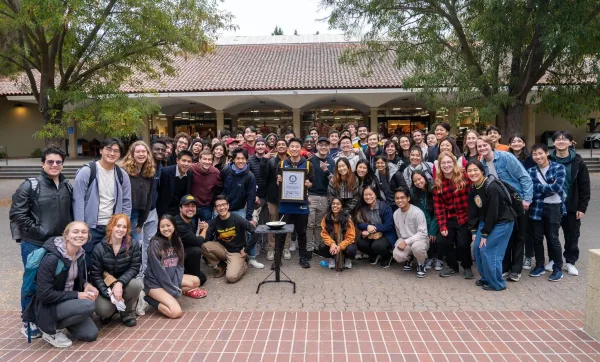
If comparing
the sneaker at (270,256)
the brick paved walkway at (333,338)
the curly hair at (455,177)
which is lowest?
the brick paved walkway at (333,338)

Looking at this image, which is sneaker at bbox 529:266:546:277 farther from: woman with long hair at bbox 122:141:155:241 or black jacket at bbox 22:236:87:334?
black jacket at bbox 22:236:87:334

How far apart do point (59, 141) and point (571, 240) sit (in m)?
12.6

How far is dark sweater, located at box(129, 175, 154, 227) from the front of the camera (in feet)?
17.4

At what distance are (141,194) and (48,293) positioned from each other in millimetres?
1666

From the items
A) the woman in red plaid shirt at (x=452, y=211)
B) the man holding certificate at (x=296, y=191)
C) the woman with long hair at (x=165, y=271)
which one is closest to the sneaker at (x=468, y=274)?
the woman in red plaid shirt at (x=452, y=211)

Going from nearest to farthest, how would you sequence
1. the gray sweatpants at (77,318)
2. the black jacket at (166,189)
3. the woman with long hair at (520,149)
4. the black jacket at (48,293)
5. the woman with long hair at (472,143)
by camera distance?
the black jacket at (48,293)
the gray sweatpants at (77,318)
the black jacket at (166,189)
the woman with long hair at (472,143)
the woman with long hair at (520,149)

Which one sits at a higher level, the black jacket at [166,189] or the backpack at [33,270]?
the black jacket at [166,189]

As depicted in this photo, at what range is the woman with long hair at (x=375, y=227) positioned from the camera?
20.7ft

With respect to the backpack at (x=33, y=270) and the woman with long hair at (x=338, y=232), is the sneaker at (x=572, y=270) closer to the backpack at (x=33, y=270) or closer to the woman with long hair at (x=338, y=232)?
the woman with long hair at (x=338, y=232)

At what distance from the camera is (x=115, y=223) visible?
448 centimetres

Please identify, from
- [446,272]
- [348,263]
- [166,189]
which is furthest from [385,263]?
[166,189]

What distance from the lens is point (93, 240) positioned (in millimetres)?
4871

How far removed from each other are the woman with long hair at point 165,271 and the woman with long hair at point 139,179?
553 mm

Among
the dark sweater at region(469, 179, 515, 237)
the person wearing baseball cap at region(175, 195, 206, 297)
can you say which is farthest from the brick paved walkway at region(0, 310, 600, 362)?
the dark sweater at region(469, 179, 515, 237)
